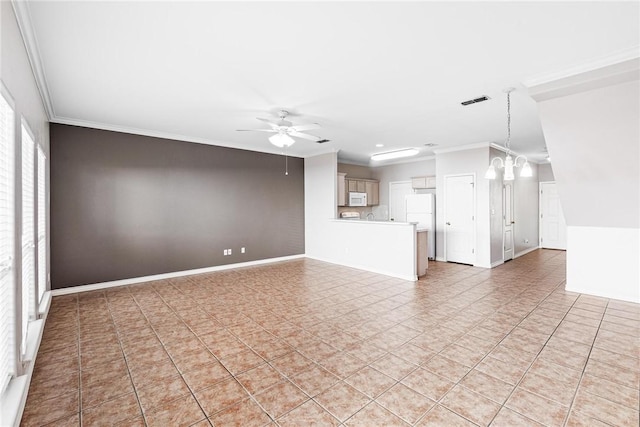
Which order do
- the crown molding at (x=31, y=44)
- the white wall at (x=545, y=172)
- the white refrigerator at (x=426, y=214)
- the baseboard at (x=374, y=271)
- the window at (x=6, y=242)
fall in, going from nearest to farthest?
the window at (x=6, y=242) < the crown molding at (x=31, y=44) < the baseboard at (x=374, y=271) < the white refrigerator at (x=426, y=214) < the white wall at (x=545, y=172)

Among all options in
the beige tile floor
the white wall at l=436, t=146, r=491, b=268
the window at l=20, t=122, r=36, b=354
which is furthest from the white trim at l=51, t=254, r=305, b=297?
the white wall at l=436, t=146, r=491, b=268

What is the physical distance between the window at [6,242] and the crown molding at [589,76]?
4549 millimetres

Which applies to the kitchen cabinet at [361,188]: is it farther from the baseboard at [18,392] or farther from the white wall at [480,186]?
the baseboard at [18,392]

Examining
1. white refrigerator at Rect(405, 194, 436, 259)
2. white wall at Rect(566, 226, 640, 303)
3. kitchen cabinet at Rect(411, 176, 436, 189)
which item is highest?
kitchen cabinet at Rect(411, 176, 436, 189)

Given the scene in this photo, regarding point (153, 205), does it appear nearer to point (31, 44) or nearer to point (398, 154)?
point (31, 44)

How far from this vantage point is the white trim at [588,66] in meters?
2.52

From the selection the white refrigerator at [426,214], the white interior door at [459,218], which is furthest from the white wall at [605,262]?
the white refrigerator at [426,214]

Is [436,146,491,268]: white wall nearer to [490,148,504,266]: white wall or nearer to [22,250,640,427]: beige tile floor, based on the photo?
[490,148,504,266]: white wall

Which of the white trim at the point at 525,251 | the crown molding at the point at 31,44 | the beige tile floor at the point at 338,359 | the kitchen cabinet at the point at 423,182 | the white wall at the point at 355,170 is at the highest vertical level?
the crown molding at the point at 31,44

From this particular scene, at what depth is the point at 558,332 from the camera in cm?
306

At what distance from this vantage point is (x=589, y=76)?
2820mm

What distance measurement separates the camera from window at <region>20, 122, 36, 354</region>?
2.63 metres

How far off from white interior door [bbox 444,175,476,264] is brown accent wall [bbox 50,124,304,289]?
3908mm

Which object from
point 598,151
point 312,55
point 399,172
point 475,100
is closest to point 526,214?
point 399,172
